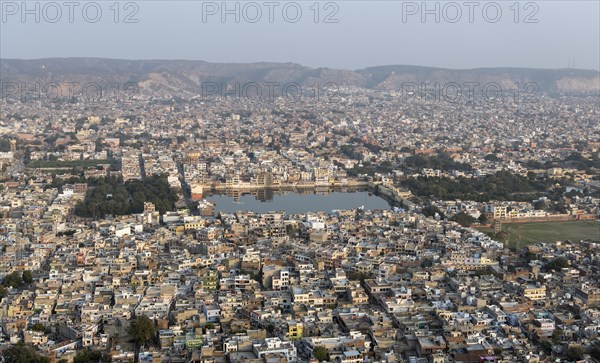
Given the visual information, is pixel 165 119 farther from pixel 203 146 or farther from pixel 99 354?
pixel 99 354

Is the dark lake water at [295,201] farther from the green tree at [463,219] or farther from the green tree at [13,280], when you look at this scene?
the green tree at [13,280]

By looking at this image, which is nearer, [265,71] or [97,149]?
[97,149]

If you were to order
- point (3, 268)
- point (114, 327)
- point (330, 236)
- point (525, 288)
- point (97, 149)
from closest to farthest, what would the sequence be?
point (114, 327), point (525, 288), point (3, 268), point (330, 236), point (97, 149)

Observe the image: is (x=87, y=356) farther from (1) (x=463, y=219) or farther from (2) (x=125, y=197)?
(2) (x=125, y=197)

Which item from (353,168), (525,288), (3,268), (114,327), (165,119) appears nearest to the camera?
(114,327)

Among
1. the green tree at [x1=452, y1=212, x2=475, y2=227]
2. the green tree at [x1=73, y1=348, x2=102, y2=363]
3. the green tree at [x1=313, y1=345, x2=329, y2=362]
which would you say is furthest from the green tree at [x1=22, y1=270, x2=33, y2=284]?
the green tree at [x1=452, y1=212, x2=475, y2=227]

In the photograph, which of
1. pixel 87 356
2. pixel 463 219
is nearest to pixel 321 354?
pixel 87 356

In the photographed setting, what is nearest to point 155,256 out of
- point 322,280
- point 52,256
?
point 52,256
